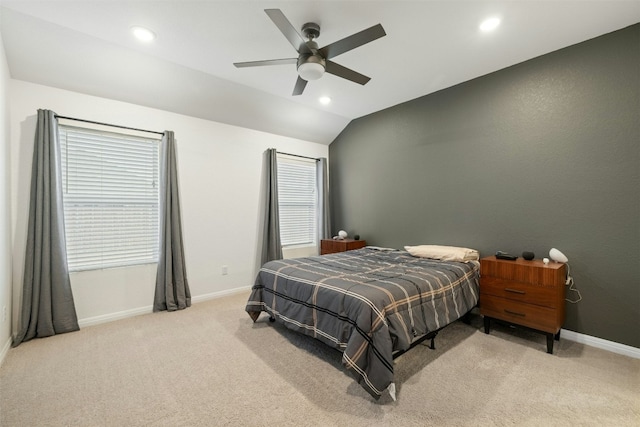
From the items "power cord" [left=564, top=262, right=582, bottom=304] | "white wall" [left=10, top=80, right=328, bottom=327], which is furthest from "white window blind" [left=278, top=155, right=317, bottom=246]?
"power cord" [left=564, top=262, right=582, bottom=304]

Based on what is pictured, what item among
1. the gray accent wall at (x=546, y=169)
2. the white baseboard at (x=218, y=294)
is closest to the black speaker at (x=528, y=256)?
the gray accent wall at (x=546, y=169)

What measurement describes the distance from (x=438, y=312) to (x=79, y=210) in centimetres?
381

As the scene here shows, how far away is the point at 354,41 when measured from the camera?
2.06m

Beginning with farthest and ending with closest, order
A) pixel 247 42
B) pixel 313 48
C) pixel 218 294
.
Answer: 1. pixel 218 294
2. pixel 247 42
3. pixel 313 48

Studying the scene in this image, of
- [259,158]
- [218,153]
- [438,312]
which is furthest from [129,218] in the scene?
[438,312]

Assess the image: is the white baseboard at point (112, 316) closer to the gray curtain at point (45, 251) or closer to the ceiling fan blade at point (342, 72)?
the gray curtain at point (45, 251)

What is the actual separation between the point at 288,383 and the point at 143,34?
318 cm

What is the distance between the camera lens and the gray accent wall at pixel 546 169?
2.52 meters

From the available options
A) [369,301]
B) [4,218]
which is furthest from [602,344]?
[4,218]

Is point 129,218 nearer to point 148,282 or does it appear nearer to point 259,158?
point 148,282

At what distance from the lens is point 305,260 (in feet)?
10.8

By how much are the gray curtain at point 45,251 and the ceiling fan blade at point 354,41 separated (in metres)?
2.81

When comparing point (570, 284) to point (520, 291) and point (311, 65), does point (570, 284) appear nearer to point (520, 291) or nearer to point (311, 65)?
point (520, 291)

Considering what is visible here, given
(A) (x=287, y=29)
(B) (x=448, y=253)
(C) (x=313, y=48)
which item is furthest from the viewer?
(B) (x=448, y=253)
